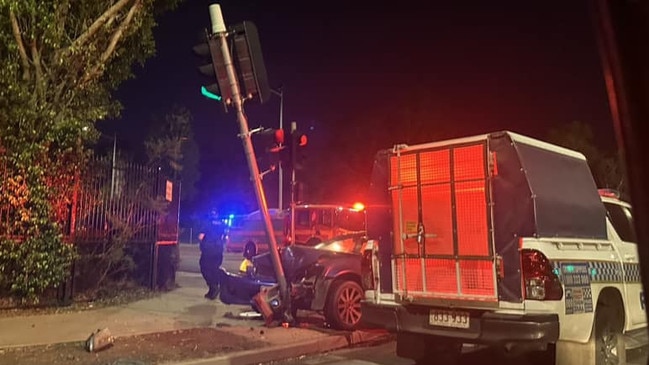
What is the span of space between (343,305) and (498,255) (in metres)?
3.73

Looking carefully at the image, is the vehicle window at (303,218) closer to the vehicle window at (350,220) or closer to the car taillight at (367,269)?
the vehicle window at (350,220)

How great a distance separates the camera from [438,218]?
6859mm

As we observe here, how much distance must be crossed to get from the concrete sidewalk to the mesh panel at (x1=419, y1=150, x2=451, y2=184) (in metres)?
2.97

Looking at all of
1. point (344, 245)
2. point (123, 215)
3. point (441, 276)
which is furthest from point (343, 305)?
point (123, 215)

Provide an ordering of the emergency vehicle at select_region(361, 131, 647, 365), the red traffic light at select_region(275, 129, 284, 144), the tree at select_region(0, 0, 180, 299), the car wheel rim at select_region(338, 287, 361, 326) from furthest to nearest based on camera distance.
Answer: the car wheel rim at select_region(338, 287, 361, 326) < the red traffic light at select_region(275, 129, 284, 144) < the tree at select_region(0, 0, 180, 299) < the emergency vehicle at select_region(361, 131, 647, 365)

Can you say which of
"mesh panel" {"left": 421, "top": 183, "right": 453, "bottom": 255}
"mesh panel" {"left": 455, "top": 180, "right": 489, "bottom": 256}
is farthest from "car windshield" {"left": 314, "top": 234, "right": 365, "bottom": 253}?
"mesh panel" {"left": 455, "top": 180, "right": 489, "bottom": 256}

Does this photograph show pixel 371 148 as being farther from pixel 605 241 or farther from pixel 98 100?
pixel 605 241

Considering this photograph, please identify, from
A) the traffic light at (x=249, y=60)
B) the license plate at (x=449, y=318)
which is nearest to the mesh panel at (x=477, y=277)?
the license plate at (x=449, y=318)

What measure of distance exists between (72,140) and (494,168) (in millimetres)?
7334

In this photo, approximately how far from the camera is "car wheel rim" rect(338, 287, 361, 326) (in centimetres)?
936

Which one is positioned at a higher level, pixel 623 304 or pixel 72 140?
pixel 72 140

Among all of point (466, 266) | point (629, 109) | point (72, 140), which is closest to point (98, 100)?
point (72, 140)

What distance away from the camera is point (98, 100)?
11.0 meters

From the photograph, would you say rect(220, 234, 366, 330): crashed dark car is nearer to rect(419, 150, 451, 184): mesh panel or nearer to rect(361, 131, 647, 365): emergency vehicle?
rect(361, 131, 647, 365): emergency vehicle
